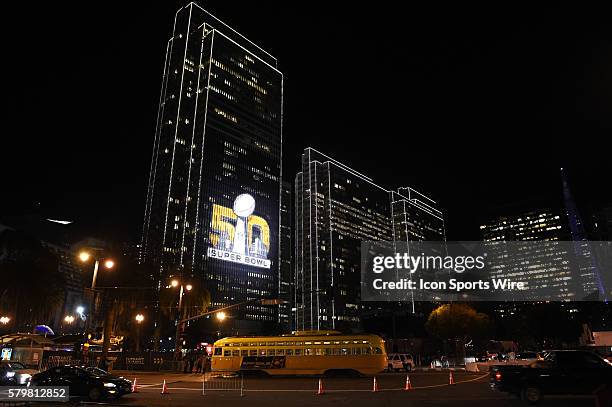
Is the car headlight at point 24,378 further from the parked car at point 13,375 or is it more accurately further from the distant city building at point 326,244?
the distant city building at point 326,244

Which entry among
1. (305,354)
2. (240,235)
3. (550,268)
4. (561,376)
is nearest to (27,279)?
(305,354)

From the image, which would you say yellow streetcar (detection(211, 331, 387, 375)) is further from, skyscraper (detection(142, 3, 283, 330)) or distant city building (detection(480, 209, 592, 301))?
distant city building (detection(480, 209, 592, 301))

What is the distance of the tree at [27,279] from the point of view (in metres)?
46.3

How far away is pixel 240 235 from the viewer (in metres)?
136

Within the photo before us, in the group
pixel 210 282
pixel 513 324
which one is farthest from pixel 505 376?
pixel 210 282

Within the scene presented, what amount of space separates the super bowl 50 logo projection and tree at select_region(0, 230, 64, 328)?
7656cm

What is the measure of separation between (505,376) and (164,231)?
410 feet

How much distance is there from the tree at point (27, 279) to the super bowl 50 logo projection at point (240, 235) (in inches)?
3014

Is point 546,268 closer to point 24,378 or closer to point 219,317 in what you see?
point 219,317

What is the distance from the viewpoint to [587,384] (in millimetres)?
16672

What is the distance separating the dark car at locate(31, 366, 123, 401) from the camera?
2025cm

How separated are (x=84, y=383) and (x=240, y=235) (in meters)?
116

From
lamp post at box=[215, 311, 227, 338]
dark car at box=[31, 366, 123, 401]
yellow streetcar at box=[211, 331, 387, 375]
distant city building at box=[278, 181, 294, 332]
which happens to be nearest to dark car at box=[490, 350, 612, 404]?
dark car at box=[31, 366, 123, 401]

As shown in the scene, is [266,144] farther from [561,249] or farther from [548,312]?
[561,249]
